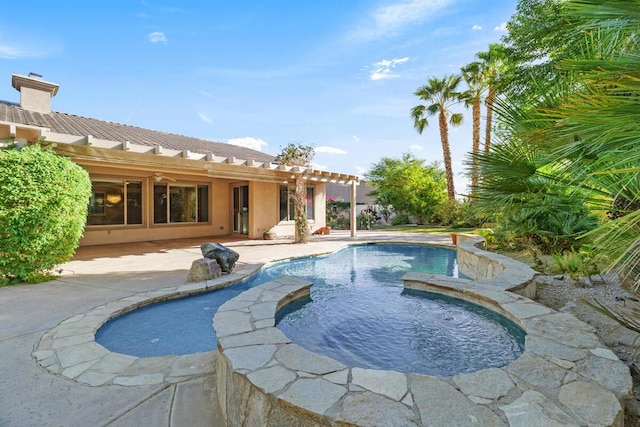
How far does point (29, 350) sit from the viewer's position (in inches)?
137

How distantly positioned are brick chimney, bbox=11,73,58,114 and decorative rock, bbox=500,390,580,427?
14.4 metres

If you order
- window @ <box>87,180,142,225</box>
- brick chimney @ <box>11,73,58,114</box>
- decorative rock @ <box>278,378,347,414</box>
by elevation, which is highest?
brick chimney @ <box>11,73,58,114</box>

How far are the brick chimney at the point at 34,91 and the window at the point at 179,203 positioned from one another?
4.36m

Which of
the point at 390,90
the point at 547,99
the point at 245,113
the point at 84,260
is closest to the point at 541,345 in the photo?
the point at 547,99

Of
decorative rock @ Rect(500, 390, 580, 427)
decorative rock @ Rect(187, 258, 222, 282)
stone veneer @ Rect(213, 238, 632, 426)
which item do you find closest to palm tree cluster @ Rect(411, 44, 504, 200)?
decorative rock @ Rect(187, 258, 222, 282)

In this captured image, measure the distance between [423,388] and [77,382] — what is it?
3100 mm

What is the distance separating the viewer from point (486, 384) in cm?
216

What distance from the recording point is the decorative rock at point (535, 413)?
5.80 feet

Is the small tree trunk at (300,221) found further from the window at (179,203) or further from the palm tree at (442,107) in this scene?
the palm tree at (442,107)

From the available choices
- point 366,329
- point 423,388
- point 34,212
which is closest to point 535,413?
point 423,388

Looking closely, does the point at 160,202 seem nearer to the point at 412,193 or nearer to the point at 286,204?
the point at 286,204

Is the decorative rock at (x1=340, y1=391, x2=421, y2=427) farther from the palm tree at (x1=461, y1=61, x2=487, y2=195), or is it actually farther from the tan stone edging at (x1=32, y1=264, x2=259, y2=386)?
the palm tree at (x1=461, y1=61, x2=487, y2=195)

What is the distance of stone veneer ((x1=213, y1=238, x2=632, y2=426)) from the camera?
6.02 feet

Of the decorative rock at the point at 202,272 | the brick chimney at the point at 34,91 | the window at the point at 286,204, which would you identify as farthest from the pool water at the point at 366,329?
the brick chimney at the point at 34,91
